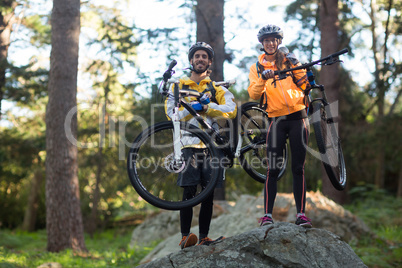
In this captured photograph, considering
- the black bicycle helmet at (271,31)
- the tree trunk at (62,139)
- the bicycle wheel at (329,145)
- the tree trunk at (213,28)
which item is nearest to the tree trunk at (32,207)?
the tree trunk at (62,139)

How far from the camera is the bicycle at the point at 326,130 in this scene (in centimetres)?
431

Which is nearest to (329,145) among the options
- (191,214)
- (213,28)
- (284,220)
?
(191,214)

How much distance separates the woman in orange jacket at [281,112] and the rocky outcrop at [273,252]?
224 millimetres

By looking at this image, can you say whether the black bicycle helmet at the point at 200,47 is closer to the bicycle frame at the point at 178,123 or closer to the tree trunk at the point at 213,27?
the bicycle frame at the point at 178,123

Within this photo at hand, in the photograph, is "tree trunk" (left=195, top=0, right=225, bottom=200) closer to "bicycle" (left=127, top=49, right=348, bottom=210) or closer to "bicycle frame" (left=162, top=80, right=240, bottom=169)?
"bicycle" (left=127, top=49, right=348, bottom=210)

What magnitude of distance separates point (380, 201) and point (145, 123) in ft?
28.0

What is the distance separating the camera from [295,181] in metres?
4.34

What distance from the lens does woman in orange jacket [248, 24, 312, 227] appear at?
426 cm

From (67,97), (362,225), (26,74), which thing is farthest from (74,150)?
(362,225)

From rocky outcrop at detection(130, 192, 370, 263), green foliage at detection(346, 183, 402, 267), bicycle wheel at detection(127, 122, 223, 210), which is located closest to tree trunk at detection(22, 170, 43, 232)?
rocky outcrop at detection(130, 192, 370, 263)

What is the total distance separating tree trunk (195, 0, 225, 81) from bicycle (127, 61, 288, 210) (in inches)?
162

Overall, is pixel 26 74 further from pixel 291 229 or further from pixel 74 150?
pixel 291 229

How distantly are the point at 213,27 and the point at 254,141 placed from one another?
454 centimetres

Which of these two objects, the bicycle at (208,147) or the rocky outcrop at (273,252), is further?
the bicycle at (208,147)
